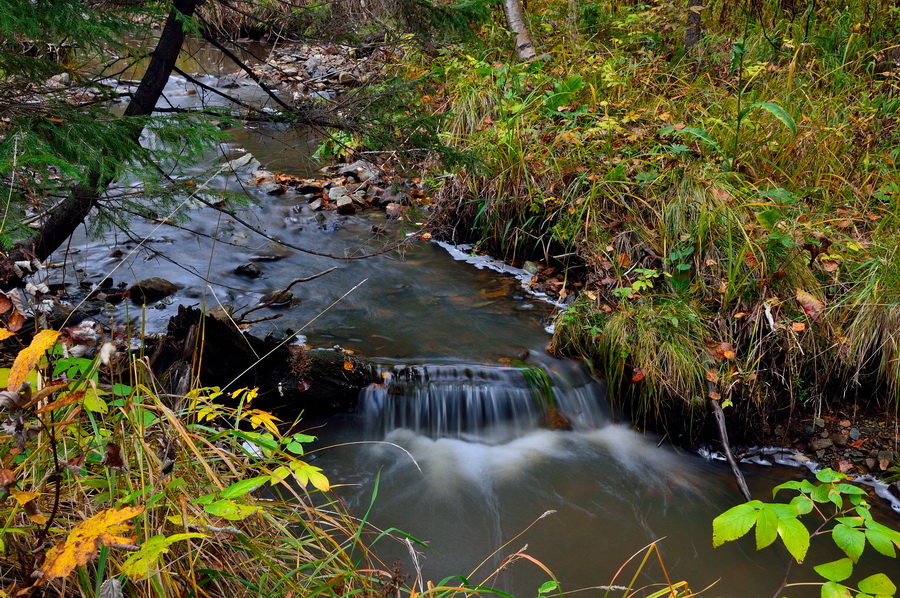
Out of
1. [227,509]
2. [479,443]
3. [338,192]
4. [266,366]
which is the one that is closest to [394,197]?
[338,192]

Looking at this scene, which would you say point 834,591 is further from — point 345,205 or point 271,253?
point 345,205

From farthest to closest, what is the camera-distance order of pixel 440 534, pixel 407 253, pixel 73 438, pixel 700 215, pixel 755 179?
pixel 407 253 < pixel 755 179 < pixel 700 215 < pixel 440 534 < pixel 73 438

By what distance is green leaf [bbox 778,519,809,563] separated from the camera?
58.1 inches

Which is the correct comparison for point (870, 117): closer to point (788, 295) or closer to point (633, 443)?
point (788, 295)

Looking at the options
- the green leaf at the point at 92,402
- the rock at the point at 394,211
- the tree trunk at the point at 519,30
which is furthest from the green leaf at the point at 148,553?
the tree trunk at the point at 519,30

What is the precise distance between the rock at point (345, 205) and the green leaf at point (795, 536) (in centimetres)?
576

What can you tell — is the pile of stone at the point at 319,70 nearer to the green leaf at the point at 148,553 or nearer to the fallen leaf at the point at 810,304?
the fallen leaf at the point at 810,304

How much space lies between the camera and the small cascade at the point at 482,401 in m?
3.98

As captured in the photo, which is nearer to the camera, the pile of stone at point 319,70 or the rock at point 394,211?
the rock at point 394,211

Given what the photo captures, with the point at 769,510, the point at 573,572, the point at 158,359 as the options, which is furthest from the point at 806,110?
the point at 158,359

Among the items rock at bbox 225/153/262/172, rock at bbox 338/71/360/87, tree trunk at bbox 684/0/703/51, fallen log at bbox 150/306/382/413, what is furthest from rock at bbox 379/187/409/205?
rock at bbox 338/71/360/87

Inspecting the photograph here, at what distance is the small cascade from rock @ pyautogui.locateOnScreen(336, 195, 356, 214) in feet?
10.1

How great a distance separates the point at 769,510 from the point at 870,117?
4929 mm

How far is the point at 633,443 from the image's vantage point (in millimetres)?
3967
